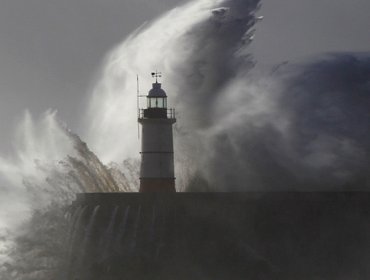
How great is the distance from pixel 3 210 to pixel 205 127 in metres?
8.73

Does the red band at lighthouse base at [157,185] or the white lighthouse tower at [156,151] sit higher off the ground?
the white lighthouse tower at [156,151]

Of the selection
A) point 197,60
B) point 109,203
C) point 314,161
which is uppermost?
point 197,60

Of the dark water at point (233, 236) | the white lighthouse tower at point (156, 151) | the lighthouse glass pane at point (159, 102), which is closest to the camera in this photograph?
the dark water at point (233, 236)

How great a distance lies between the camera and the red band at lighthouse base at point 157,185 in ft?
156

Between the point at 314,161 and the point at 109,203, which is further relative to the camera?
the point at 314,161

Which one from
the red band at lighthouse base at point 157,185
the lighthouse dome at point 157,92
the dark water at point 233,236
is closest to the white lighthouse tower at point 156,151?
the red band at lighthouse base at point 157,185

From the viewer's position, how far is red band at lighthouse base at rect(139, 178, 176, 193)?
156 feet

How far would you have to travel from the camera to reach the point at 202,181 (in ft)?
176

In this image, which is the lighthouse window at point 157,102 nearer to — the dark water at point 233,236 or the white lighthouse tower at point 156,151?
the white lighthouse tower at point 156,151

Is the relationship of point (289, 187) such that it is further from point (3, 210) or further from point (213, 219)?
point (3, 210)

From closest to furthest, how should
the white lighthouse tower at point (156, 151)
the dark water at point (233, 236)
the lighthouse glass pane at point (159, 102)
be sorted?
1. the dark water at point (233, 236)
2. the white lighthouse tower at point (156, 151)
3. the lighthouse glass pane at point (159, 102)

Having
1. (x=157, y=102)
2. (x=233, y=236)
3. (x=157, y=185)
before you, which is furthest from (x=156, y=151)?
(x=233, y=236)

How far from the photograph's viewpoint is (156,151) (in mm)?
47500

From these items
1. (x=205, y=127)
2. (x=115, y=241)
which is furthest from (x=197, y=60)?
(x=115, y=241)
